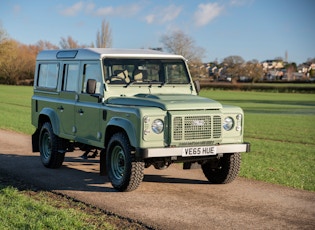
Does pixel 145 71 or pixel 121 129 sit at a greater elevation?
pixel 145 71

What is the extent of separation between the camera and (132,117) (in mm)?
8008

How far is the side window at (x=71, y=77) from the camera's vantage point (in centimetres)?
1008

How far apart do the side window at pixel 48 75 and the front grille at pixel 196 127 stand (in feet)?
12.2

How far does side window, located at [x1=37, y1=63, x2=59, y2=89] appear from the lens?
10891mm

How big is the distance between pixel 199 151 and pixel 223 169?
3.76 ft

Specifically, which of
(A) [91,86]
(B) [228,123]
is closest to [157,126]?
(B) [228,123]

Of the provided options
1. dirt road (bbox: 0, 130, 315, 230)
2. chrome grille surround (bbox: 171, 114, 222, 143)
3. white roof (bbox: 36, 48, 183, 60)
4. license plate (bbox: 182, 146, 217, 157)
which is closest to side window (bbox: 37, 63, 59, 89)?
white roof (bbox: 36, 48, 183, 60)

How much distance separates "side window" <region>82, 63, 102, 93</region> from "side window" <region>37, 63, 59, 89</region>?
4.14ft

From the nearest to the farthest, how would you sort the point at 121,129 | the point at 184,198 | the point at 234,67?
the point at 184,198 → the point at 121,129 → the point at 234,67

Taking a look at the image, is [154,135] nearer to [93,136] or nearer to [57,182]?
[93,136]

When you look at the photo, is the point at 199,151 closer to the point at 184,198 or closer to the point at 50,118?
the point at 184,198

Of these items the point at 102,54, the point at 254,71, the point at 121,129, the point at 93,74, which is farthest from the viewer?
the point at 254,71

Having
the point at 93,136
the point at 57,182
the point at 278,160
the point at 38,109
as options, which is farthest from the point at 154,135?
the point at 278,160

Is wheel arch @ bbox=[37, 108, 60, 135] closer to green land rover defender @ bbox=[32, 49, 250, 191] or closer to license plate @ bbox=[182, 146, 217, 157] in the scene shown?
green land rover defender @ bbox=[32, 49, 250, 191]
